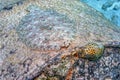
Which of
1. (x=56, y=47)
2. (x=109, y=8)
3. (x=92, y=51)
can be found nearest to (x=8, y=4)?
(x=56, y=47)

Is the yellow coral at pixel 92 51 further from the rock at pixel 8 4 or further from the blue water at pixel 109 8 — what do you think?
the blue water at pixel 109 8

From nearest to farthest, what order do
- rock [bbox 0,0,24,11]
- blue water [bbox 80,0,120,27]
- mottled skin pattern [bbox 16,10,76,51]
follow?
mottled skin pattern [bbox 16,10,76,51]
rock [bbox 0,0,24,11]
blue water [bbox 80,0,120,27]

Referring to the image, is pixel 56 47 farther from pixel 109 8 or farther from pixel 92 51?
pixel 109 8

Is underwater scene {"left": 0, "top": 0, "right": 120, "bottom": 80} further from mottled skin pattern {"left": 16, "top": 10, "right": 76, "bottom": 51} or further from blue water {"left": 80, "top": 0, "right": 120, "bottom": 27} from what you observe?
blue water {"left": 80, "top": 0, "right": 120, "bottom": 27}

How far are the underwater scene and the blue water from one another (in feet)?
5.40

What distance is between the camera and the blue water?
213 inches

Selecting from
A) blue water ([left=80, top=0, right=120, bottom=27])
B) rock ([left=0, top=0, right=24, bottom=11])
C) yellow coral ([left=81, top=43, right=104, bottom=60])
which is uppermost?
yellow coral ([left=81, top=43, right=104, bottom=60])

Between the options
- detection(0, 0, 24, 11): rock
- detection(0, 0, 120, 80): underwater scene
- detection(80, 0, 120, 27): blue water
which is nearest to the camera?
detection(0, 0, 120, 80): underwater scene

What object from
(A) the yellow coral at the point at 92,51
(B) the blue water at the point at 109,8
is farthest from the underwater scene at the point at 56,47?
(B) the blue water at the point at 109,8

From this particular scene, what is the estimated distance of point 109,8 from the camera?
5.66m

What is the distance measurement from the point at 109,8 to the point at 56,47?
3.14 metres

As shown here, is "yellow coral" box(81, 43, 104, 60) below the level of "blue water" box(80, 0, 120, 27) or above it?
above

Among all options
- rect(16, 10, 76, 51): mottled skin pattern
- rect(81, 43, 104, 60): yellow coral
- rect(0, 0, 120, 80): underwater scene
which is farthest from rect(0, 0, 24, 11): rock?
rect(81, 43, 104, 60): yellow coral

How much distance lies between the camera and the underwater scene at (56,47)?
2.80 meters
